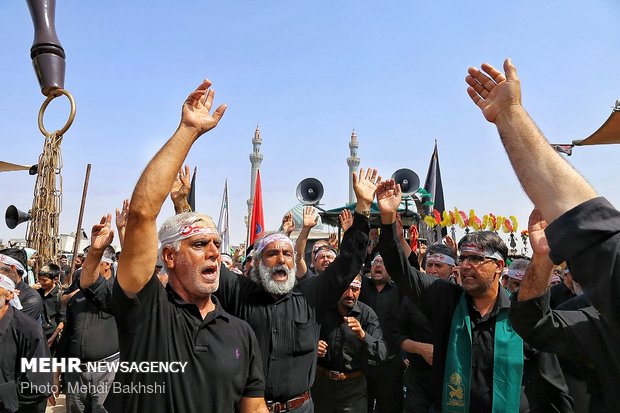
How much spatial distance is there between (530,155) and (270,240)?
3.14 meters

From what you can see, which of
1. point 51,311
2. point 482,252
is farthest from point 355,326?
point 51,311

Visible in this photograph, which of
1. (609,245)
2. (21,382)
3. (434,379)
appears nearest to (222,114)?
(609,245)

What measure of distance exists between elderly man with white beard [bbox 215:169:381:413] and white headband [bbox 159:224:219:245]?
1.33 m

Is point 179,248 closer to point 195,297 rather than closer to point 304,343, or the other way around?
point 195,297

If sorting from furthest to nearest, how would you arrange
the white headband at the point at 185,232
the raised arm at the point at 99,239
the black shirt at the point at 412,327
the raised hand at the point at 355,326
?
the black shirt at the point at 412,327 < the raised hand at the point at 355,326 < the raised arm at the point at 99,239 < the white headband at the point at 185,232

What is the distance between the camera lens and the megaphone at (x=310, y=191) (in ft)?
49.7

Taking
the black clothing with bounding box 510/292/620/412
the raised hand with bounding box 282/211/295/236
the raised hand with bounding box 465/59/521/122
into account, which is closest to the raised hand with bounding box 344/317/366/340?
the raised hand with bounding box 282/211/295/236

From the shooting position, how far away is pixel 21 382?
3.80 meters

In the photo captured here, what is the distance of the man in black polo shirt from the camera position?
2.09m

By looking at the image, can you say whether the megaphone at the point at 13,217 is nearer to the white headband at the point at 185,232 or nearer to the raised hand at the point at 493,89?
the white headband at the point at 185,232

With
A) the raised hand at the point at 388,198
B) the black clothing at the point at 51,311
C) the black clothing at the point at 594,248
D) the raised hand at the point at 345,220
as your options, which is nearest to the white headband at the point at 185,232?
the raised hand at the point at 388,198

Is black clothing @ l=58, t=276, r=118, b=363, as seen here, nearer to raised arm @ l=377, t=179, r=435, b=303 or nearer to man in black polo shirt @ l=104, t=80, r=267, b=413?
raised arm @ l=377, t=179, r=435, b=303

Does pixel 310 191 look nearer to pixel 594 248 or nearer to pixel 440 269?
pixel 440 269

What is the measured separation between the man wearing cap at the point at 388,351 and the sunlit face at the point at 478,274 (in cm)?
166
